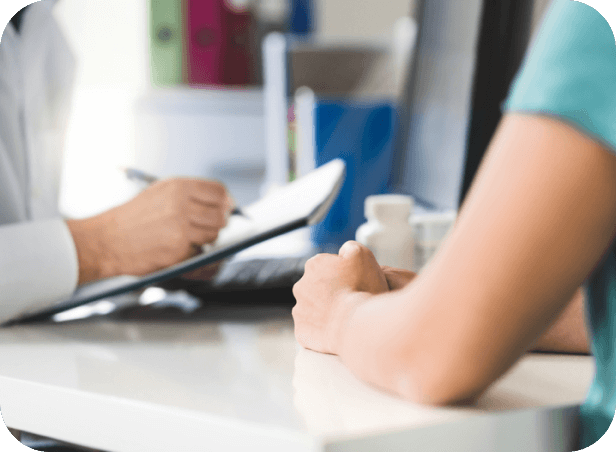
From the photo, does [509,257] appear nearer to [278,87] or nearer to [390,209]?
[390,209]

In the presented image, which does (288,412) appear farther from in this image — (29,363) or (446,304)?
(29,363)

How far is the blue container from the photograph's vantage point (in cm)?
109

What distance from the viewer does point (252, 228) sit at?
66 centimetres

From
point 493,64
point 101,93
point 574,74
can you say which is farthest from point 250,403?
point 101,93

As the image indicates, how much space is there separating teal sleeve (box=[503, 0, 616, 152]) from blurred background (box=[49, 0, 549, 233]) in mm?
434

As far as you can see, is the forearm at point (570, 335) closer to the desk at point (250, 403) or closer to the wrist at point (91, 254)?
the desk at point (250, 403)

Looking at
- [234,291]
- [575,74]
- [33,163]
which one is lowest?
[234,291]

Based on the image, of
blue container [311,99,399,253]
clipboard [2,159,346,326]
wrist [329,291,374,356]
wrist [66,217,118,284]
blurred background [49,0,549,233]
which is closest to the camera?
wrist [329,291,374,356]

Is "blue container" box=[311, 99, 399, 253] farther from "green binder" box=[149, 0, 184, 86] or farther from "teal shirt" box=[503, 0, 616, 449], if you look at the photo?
"green binder" box=[149, 0, 184, 86]

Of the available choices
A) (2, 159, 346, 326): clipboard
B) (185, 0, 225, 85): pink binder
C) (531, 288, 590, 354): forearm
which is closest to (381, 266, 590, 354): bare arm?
(531, 288, 590, 354): forearm

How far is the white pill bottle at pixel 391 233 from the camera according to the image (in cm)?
71

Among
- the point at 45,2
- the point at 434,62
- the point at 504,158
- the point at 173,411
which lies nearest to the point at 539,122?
the point at 504,158

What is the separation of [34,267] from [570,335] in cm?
52

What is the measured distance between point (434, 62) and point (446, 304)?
0.81 metres
